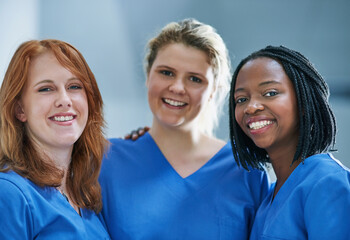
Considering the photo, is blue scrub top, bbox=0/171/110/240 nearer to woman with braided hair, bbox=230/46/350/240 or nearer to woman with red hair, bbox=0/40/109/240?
woman with red hair, bbox=0/40/109/240

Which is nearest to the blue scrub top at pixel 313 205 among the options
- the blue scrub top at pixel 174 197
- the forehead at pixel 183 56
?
the blue scrub top at pixel 174 197

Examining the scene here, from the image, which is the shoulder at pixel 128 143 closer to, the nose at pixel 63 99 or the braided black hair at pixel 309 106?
the nose at pixel 63 99

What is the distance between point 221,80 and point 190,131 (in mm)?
249

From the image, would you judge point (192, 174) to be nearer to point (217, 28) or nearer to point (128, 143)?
point (128, 143)

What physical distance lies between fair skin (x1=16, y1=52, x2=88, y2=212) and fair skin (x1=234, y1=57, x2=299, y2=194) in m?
0.50

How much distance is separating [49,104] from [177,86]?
0.54m

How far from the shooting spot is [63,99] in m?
1.20

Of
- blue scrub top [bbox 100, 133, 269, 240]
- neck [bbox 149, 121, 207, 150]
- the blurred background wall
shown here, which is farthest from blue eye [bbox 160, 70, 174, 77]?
the blurred background wall

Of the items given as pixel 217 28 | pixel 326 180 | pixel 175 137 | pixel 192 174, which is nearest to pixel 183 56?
pixel 175 137

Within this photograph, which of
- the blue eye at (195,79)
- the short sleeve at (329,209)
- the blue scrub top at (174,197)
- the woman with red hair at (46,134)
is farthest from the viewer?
the blue eye at (195,79)

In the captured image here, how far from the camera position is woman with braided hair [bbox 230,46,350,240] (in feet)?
3.45

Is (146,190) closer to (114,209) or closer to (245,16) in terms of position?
(114,209)

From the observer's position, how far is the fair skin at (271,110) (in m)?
1.22

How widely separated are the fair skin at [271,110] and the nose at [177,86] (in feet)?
0.98
